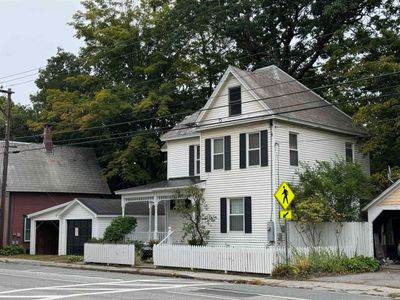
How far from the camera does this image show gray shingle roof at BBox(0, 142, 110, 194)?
43156 mm

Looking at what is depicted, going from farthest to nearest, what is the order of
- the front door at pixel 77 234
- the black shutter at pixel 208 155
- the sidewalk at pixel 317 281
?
the front door at pixel 77 234
the black shutter at pixel 208 155
the sidewalk at pixel 317 281

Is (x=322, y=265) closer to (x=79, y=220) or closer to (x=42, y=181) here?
(x=79, y=220)

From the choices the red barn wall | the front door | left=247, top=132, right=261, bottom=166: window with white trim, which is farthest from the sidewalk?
the red barn wall

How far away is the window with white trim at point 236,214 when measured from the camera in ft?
93.0

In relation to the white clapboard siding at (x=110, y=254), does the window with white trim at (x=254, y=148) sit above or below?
above

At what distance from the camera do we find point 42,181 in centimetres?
4381

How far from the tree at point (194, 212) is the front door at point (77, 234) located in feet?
29.6

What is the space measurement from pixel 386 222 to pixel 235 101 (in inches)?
387

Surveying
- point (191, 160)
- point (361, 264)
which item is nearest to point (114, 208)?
point (191, 160)

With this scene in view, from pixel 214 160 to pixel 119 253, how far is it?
6890 millimetres

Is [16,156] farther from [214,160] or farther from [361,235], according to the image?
[361,235]

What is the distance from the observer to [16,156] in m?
44.2

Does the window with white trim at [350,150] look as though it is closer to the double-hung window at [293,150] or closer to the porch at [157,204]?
the double-hung window at [293,150]

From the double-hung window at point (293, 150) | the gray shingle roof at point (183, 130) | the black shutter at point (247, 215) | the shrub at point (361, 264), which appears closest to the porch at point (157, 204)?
the gray shingle roof at point (183, 130)
